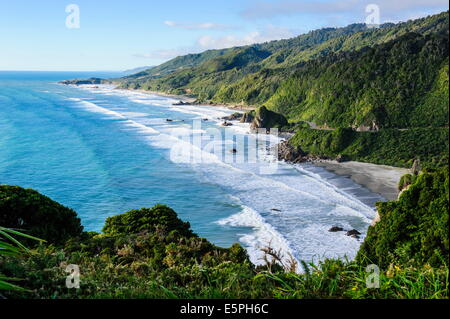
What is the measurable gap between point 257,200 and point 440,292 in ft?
112

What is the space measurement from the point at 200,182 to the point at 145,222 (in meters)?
22.8

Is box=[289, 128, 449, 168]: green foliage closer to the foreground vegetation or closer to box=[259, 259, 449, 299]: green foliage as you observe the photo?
the foreground vegetation

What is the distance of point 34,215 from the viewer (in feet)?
56.7

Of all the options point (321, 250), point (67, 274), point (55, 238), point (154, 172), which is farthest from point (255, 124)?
point (67, 274)

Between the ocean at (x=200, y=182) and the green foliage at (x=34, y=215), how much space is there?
964 centimetres

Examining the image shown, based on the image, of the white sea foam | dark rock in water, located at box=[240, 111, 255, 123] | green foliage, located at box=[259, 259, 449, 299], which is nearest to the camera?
green foliage, located at box=[259, 259, 449, 299]

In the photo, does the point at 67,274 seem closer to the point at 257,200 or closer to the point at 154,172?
the point at 257,200

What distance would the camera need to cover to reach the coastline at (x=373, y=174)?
42750 millimetres

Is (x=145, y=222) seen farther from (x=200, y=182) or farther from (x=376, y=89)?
(x=376, y=89)

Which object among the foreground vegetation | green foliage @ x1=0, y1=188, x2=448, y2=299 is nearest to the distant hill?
the foreground vegetation

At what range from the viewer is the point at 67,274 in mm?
6203

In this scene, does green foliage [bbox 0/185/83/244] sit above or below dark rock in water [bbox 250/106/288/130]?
below

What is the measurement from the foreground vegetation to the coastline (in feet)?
76.5

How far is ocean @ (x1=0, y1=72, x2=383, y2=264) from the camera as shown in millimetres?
31406
